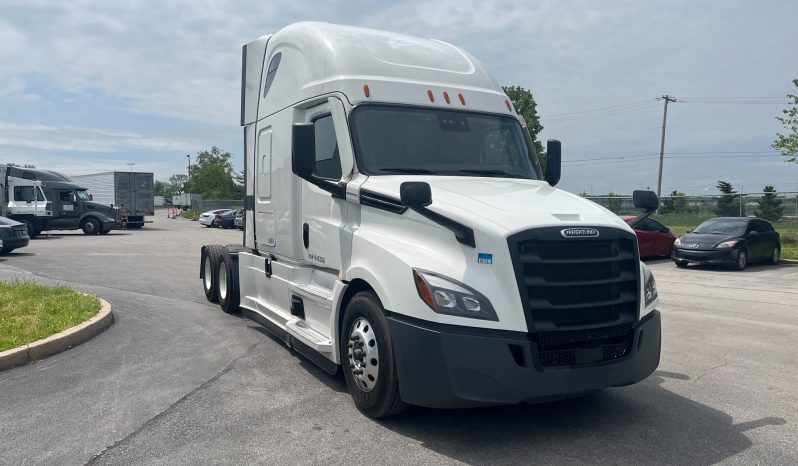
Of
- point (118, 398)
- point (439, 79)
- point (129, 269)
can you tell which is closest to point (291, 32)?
point (439, 79)

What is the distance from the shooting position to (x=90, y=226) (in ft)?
103

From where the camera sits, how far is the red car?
19.6 metres

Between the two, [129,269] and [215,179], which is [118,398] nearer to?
[129,269]

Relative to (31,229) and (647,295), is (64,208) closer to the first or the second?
(31,229)

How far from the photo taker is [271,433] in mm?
4625

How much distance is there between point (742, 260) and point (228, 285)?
14455 mm

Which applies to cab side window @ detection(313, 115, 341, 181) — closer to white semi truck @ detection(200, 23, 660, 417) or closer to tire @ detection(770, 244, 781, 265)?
white semi truck @ detection(200, 23, 660, 417)

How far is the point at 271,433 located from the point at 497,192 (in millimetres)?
2493

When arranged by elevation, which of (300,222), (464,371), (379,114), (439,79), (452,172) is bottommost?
(464,371)

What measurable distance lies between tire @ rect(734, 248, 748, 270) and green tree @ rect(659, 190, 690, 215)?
11682mm

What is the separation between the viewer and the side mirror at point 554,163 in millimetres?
6715

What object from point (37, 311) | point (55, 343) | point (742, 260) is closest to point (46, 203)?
point (37, 311)

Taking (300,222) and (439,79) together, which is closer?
(439,79)

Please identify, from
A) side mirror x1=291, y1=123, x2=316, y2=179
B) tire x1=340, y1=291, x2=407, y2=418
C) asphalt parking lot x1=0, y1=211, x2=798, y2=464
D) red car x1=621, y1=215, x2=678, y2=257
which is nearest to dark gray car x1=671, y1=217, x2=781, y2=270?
red car x1=621, y1=215, x2=678, y2=257
